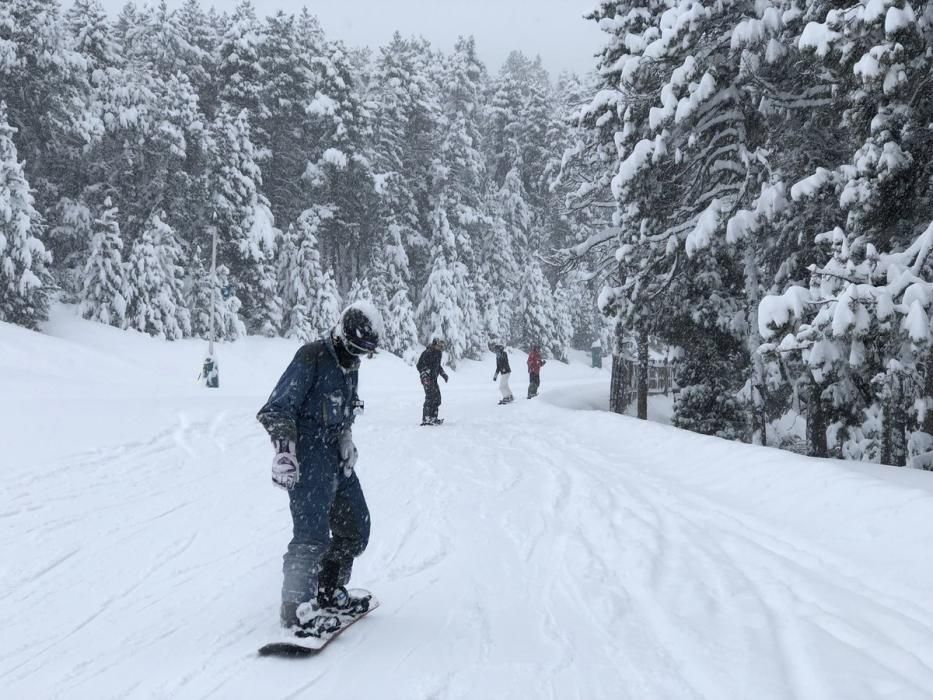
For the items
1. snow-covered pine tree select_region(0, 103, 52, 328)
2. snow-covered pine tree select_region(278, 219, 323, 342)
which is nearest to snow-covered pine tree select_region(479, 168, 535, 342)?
snow-covered pine tree select_region(278, 219, 323, 342)

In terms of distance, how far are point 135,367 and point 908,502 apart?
2453cm

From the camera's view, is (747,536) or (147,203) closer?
(747,536)

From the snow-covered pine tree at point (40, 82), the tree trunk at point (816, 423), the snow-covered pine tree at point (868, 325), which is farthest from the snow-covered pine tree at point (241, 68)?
the snow-covered pine tree at point (868, 325)

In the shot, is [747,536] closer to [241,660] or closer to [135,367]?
[241,660]

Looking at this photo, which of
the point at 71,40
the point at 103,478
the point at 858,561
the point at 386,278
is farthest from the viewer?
the point at 386,278

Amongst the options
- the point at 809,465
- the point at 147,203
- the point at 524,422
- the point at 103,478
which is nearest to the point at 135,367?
the point at 147,203

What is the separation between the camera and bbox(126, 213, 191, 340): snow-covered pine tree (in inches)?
1158

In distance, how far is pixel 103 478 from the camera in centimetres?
868

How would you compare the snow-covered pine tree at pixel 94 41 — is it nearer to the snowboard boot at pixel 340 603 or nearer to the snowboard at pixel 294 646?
the snowboard boot at pixel 340 603

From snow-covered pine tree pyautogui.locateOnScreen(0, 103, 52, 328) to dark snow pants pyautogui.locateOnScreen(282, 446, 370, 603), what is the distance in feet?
82.4

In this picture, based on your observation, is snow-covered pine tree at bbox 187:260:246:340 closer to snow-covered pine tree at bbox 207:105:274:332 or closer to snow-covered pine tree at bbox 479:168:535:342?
snow-covered pine tree at bbox 207:105:274:332

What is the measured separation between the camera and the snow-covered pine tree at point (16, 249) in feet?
80.3

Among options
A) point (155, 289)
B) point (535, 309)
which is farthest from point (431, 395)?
point (535, 309)

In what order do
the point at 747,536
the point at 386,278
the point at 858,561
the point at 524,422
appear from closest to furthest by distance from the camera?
1. the point at 858,561
2. the point at 747,536
3. the point at 524,422
4. the point at 386,278
